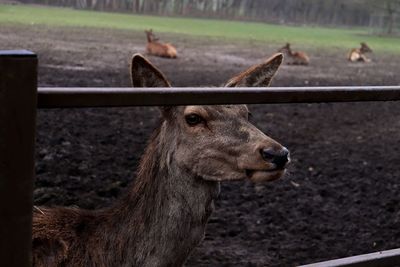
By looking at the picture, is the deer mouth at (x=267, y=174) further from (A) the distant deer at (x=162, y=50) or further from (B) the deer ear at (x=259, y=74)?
(A) the distant deer at (x=162, y=50)

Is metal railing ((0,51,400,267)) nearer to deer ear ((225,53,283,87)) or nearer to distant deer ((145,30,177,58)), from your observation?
deer ear ((225,53,283,87))

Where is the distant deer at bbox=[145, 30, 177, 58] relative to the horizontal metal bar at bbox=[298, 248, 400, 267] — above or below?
below

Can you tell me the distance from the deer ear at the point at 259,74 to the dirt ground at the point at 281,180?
5.90 feet

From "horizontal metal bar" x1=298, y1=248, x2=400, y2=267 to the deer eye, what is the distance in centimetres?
82

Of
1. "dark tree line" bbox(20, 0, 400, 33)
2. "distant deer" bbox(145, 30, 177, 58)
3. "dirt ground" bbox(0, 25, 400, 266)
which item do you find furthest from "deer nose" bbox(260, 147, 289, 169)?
"dark tree line" bbox(20, 0, 400, 33)

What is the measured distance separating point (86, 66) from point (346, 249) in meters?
11.8

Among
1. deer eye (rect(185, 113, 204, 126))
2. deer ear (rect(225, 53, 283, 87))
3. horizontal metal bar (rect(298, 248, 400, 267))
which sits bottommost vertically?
horizontal metal bar (rect(298, 248, 400, 267))

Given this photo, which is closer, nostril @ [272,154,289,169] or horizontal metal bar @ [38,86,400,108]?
horizontal metal bar @ [38,86,400,108]

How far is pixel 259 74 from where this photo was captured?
3410 mm

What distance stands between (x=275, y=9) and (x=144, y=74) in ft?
203

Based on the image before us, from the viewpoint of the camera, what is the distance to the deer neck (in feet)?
10.3

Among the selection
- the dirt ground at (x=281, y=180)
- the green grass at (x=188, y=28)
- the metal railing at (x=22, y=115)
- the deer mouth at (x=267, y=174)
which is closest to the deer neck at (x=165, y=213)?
the deer mouth at (x=267, y=174)

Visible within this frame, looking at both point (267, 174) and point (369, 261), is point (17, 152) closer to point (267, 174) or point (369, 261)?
point (267, 174)

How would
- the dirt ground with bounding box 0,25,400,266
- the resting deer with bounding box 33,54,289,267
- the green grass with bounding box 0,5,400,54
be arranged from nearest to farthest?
the resting deer with bounding box 33,54,289,267 < the dirt ground with bounding box 0,25,400,266 < the green grass with bounding box 0,5,400,54
